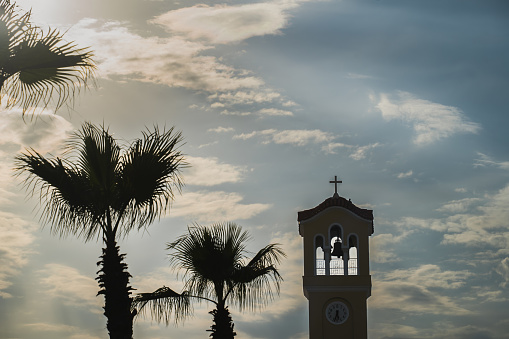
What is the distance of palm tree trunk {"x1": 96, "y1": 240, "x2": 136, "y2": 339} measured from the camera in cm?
1722

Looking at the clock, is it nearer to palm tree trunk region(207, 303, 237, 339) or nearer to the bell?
the bell

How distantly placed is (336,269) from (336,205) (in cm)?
217

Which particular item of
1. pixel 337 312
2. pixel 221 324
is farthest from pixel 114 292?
pixel 337 312

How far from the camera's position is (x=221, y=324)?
20500mm

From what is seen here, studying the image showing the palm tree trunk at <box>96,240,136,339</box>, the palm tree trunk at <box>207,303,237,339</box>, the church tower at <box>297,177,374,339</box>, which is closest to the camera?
the palm tree trunk at <box>96,240,136,339</box>

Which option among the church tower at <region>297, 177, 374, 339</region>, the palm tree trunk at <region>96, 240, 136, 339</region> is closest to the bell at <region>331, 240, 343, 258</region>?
the church tower at <region>297, 177, 374, 339</region>

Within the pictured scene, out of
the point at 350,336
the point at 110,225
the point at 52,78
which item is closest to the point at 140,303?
the point at 110,225

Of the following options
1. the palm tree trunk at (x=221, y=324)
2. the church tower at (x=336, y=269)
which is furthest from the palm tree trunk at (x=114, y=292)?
the church tower at (x=336, y=269)

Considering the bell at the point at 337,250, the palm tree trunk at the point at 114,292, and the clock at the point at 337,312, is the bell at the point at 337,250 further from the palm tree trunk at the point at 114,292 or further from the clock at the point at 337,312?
the palm tree trunk at the point at 114,292

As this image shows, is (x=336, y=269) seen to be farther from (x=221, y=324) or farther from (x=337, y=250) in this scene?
(x=221, y=324)

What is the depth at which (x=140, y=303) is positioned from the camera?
20141 mm

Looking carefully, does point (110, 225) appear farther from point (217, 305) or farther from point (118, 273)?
point (217, 305)

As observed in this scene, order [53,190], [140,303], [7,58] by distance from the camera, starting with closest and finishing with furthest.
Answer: [7,58] < [53,190] < [140,303]

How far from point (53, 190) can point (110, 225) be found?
1.33 m
